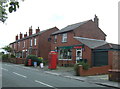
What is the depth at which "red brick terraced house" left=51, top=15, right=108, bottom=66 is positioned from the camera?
26297 millimetres

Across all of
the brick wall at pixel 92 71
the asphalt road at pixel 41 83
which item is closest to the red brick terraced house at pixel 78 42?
the brick wall at pixel 92 71

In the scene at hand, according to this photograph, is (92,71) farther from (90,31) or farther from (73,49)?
(90,31)

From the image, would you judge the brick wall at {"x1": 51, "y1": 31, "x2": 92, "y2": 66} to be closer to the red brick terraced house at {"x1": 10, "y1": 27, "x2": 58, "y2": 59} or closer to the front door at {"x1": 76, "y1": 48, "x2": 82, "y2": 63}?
the front door at {"x1": 76, "y1": 48, "x2": 82, "y2": 63}

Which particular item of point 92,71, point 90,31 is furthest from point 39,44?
point 92,71

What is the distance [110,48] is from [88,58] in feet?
13.6

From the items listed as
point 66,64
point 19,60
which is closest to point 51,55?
point 66,64

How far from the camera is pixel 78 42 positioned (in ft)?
92.7

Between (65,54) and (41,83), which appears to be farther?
(65,54)

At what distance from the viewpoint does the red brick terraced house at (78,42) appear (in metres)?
26.3

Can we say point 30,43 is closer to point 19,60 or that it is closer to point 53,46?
point 19,60

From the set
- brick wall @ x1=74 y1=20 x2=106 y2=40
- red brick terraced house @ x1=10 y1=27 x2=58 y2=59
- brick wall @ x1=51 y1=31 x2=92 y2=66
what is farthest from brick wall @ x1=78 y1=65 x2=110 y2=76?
red brick terraced house @ x1=10 y1=27 x2=58 y2=59

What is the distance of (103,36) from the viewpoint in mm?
33969

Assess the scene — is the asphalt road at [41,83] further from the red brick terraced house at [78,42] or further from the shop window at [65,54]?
the shop window at [65,54]

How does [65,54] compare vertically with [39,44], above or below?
below
